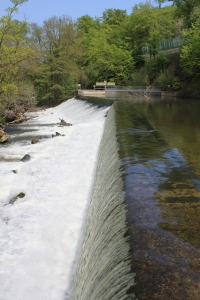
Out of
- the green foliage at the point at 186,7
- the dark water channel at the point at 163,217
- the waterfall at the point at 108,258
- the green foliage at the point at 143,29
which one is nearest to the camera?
the dark water channel at the point at 163,217

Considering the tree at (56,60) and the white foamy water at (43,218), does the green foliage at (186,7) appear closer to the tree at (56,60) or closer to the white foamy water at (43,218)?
the tree at (56,60)

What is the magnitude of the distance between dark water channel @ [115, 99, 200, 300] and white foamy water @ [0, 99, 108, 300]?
1542 mm

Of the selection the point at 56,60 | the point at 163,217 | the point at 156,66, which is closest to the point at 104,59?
the point at 156,66

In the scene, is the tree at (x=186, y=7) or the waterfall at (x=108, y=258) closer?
the waterfall at (x=108, y=258)

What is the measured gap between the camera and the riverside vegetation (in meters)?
27.6

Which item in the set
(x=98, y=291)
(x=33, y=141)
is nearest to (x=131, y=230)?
(x=98, y=291)

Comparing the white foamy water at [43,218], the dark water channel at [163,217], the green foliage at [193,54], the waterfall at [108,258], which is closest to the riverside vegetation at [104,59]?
the green foliage at [193,54]

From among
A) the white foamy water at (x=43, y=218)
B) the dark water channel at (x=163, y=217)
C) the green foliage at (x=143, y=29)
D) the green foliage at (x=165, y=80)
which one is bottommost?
the white foamy water at (x=43, y=218)

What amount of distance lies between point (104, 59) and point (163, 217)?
132 feet

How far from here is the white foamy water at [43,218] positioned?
4.61 metres

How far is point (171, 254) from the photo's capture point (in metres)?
3.14

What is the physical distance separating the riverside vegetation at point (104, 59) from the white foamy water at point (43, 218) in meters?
11.2

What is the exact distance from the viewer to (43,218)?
21.2 ft

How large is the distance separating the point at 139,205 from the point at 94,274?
1.27m
